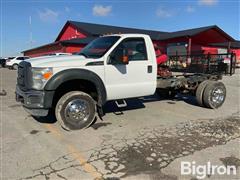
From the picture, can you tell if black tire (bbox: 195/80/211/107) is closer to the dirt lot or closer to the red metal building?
the dirt lot

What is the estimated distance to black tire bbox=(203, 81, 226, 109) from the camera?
7.80 m

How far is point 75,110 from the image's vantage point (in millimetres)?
5664

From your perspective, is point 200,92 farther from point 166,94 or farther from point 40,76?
point 40,76

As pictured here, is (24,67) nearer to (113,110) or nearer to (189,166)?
(113,110)

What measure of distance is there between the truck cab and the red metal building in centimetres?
2269

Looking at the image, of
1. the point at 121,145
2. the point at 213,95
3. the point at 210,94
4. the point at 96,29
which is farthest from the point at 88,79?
the point at 96,29

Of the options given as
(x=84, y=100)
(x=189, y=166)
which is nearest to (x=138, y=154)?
(x=189, y=166)

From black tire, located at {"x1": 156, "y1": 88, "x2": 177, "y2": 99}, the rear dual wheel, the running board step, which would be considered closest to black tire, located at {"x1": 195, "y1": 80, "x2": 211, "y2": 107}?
the rear dual wheel

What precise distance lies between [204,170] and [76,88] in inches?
137

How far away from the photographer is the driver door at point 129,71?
19.6ft

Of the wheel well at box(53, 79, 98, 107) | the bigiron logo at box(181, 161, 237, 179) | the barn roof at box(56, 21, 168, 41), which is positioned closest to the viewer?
the bigiron logo at box(181, 161, 237, 179)

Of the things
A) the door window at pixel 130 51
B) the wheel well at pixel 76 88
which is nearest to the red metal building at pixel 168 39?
the door window at pixel 130 51

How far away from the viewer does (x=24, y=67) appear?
5656 mm

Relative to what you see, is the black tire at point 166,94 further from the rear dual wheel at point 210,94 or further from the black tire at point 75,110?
the black tire at point 75,110
